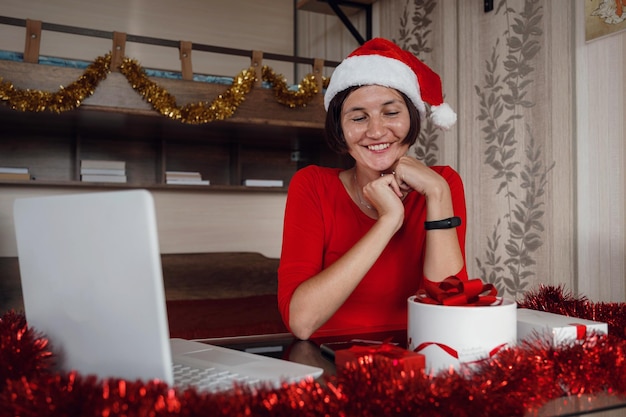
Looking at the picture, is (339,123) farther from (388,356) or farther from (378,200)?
(388,356)

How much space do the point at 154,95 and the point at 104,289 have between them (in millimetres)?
2014

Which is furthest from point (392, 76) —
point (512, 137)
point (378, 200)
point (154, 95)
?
point (154, 95)

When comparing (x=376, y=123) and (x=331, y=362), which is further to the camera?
(x=376, y=123)

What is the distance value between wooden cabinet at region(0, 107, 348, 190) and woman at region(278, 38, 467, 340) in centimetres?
135

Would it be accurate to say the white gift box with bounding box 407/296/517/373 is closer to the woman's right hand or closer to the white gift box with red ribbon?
the white gift box with red ribbon

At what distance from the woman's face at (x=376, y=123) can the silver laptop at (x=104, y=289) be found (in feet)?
2.39

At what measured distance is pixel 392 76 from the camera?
1.27 m

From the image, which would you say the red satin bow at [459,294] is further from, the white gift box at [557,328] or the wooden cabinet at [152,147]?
the wooden cabinet at [152,147]

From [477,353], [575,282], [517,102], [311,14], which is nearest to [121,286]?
[477,353]

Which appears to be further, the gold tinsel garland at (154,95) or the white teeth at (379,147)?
the gold tinsel garland at (154,95)

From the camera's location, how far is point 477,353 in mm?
607

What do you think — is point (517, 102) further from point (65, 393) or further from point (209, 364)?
point (65, 393)

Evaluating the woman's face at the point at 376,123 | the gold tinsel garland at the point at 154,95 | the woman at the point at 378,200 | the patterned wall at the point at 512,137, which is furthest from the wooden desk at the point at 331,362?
the gold tinsel garland at the point at 154,95

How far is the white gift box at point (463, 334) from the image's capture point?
61 centimetres
